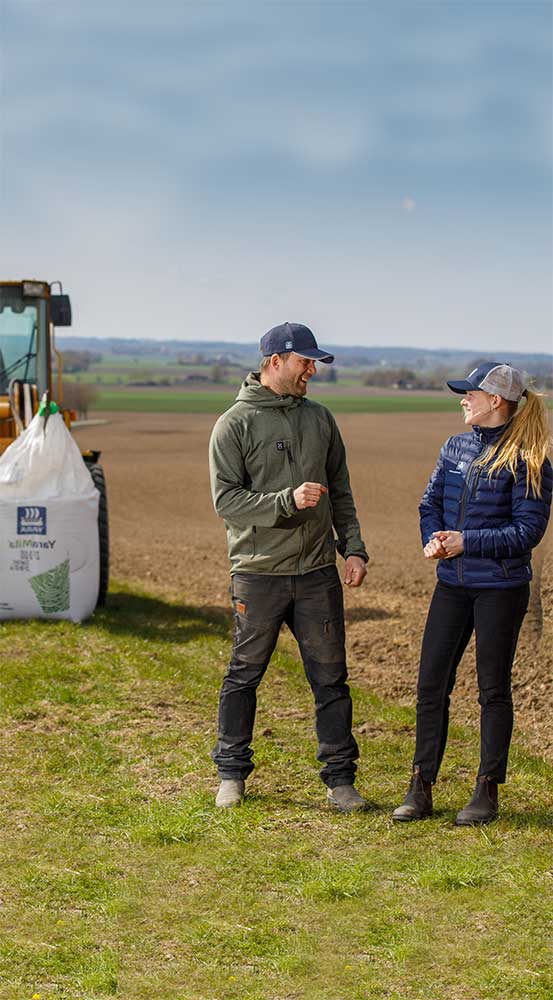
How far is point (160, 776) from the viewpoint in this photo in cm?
556

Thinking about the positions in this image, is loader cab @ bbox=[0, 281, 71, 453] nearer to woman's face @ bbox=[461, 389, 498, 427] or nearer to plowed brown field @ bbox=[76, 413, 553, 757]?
plowed brown field @ bbox=[76, 413, 553, 757]

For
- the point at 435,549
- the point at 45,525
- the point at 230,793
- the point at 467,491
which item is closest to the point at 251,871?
the point at 230,793

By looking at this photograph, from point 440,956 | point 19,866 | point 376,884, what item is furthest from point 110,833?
point 440,956

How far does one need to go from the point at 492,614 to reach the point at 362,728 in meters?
1.96

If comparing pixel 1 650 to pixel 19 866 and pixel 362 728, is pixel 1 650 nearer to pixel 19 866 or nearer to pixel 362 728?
pixel 362 728

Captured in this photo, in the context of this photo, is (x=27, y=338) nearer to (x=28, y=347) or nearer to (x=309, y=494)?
(x=28, y=347)

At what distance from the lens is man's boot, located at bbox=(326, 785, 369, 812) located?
496 centimetres

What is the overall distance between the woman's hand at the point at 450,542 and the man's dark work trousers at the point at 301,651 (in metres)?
0.56

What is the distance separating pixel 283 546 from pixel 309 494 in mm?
355

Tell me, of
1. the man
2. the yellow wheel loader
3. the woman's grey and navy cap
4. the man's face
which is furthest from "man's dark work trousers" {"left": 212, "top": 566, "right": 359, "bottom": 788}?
the yellow wheel loader

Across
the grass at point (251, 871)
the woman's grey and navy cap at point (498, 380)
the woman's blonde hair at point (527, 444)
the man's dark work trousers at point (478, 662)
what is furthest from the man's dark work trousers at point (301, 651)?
the woman's grey and navy cap at point (498, 380)

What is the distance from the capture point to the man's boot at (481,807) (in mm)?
4785

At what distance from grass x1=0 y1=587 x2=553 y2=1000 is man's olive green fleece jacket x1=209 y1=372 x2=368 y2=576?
41.8 inches

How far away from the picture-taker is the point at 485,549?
4.61 meters
